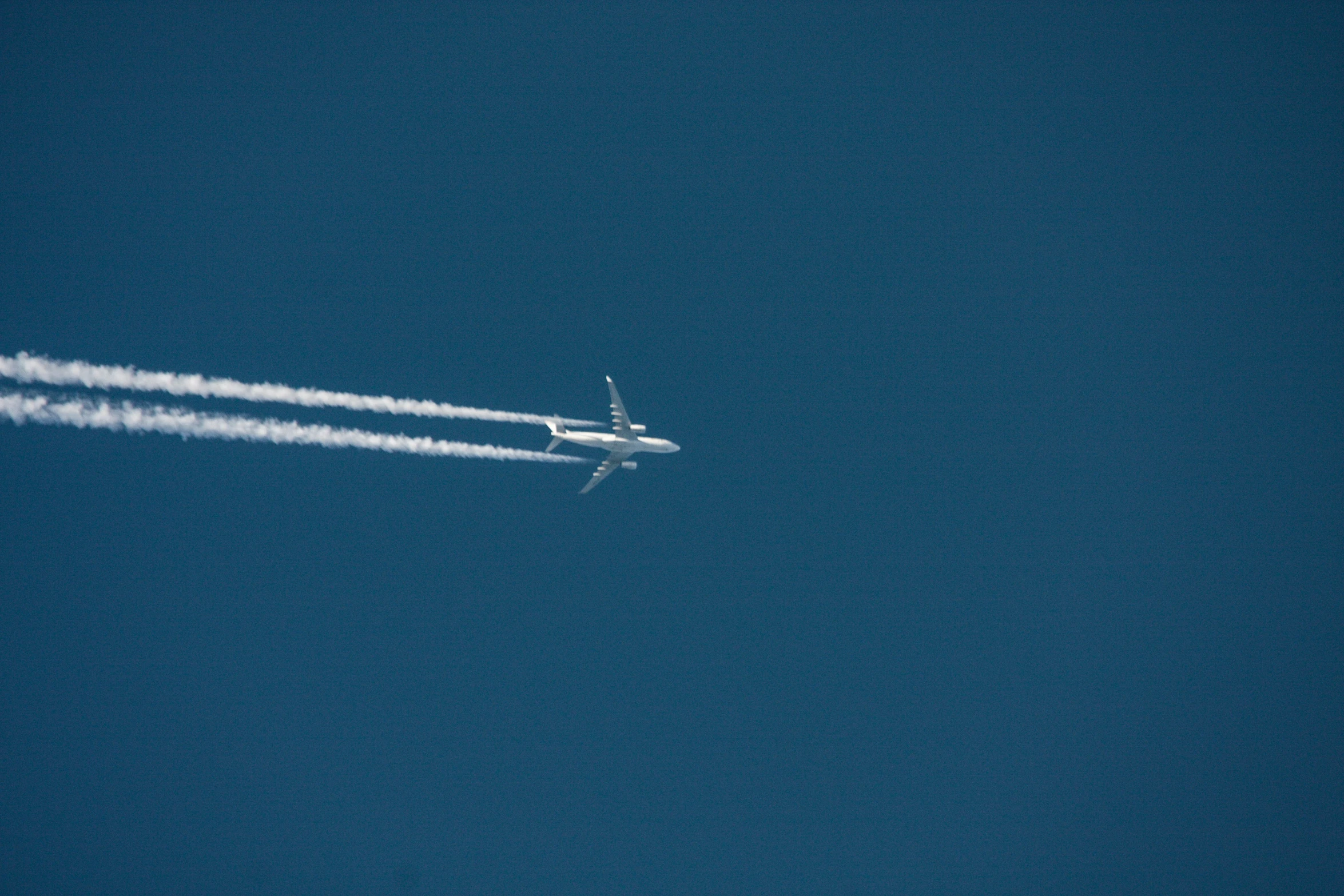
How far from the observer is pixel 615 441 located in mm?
41250

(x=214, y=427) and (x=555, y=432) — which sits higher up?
(x=555, y=432)

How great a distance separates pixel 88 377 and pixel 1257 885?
6338 cm

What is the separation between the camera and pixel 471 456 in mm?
40156

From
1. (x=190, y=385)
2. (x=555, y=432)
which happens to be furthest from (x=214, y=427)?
(x=555, y=432)

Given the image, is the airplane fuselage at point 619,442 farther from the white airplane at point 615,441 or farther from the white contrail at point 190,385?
the white contrail at point 190,385

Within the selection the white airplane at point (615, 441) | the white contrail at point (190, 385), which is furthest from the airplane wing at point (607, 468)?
the white contrail at point (190, 385)

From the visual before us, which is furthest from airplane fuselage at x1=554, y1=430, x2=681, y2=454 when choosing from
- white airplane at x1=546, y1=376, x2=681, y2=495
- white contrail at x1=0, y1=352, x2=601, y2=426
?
white contrail at x1=0, y1=352, x2=601, y2=426

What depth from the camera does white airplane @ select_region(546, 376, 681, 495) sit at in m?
40.8

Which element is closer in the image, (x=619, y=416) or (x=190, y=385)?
(x=190, y=385)

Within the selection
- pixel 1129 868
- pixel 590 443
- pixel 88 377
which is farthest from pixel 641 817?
pixel 88 377

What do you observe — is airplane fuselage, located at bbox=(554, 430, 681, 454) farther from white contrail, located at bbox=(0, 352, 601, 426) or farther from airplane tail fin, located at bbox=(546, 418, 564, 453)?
white contrail, located at bbox=(0, 352, 601, 426)

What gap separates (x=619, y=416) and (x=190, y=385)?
1836 centimetres

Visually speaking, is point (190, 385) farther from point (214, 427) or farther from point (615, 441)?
point (615, 441)

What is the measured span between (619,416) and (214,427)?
57.4ft
